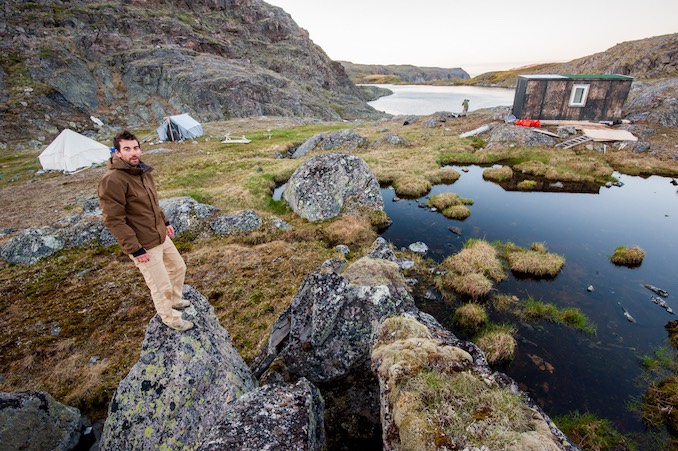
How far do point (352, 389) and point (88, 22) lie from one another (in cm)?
12938

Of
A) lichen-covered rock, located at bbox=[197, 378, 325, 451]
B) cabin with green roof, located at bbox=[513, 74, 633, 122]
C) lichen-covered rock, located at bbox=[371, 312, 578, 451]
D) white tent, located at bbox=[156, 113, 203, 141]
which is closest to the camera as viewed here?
lichen-covered rock, located at bbox=[371, 312, 578, 451]

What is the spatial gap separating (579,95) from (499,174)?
23.0m

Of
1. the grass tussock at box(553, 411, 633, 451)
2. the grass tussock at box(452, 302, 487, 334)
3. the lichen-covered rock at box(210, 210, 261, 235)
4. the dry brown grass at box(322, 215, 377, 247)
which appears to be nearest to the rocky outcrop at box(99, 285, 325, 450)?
the grass tussock at box(553, 411, 633, 451)

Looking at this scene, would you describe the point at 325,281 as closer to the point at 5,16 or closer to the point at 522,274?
the point at 522,274

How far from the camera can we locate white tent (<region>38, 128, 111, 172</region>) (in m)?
38.8

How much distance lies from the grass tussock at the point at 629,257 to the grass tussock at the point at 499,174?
1406 cm

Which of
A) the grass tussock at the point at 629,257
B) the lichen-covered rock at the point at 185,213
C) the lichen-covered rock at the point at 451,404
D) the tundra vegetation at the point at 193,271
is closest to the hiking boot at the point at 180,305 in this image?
the tundra vegetation at the point at 193,271

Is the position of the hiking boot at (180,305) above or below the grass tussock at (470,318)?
above

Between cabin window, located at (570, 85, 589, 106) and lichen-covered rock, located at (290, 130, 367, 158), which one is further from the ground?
cabin window, located at (570, 85, 589, 106)

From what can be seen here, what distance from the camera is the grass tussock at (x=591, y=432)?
26.8ft

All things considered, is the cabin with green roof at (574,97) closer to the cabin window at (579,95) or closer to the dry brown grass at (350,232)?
the cabin window at (579,95)

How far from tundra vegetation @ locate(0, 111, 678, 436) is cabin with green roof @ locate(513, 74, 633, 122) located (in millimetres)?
10667

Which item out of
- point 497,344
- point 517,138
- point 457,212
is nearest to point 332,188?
point 457,212

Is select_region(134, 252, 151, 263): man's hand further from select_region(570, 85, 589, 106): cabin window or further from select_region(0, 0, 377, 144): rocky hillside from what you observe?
select_region(0, 0, 377, 144): rocky hillside
